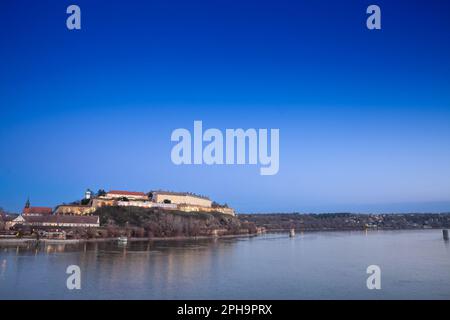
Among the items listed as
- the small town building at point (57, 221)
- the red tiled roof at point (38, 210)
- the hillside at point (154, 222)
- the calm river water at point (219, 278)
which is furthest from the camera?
the red tiled roof at point (38, 210)

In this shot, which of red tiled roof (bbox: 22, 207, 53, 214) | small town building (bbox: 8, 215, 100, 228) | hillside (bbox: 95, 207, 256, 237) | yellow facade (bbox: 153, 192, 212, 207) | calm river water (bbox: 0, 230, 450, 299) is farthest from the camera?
yellow facade (bbox: 153, 192, 212, 207)

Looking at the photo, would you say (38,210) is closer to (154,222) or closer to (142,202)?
(142,202)

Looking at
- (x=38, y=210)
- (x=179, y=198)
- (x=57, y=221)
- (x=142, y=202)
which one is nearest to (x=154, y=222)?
(x=142, y=202)

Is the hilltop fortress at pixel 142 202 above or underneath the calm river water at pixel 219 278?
above

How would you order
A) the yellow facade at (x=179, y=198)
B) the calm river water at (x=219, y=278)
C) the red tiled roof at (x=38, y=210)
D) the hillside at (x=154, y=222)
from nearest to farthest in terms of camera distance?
the calm river water at (x=219, y=278)
the hillside at (x=154, y=222)
the red tiled roof at (x=38, y=210)
the yellow facade at (x=179, y=198)

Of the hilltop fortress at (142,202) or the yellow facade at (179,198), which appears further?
the yellow facade at (179,198)

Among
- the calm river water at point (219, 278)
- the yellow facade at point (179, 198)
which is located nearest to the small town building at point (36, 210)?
the yellow facade at point (179, 198)

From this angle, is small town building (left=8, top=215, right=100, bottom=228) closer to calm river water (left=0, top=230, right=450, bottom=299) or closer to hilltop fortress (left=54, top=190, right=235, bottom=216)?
hilltop fortress (left=54, top=190, right=235, bottom=216)

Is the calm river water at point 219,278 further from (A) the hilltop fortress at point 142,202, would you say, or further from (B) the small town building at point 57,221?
(A) the hilltop fortress at point 142,202

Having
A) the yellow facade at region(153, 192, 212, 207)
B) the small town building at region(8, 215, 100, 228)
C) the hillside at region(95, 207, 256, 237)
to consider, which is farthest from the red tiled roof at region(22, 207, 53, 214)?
the yellow facade at region(153, 192, 212, 207)

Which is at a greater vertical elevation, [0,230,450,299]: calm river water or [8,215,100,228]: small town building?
[8,215,100,228]: small town building

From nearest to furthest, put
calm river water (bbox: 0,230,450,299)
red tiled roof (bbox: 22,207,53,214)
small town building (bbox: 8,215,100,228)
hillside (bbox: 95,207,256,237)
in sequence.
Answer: calm river water (bbox: 0,230,450,299) → small town building (bbox: 8,215,100,228) → hillside (bbox: 95,207,256,237) → red tiled roof (bbox: 22,207,53,214)
